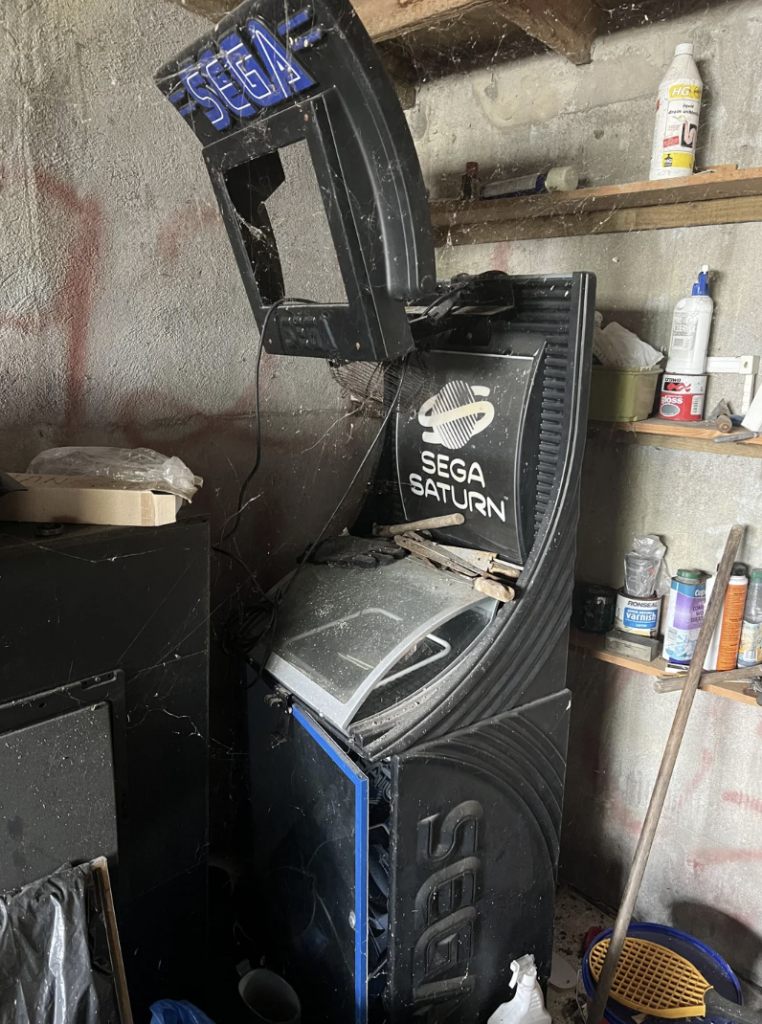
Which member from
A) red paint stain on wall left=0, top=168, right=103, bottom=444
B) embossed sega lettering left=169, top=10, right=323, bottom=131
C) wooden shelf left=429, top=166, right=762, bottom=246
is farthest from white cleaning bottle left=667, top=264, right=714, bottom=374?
red paint stain on wall left=0, top=168, right=103, bottom=444

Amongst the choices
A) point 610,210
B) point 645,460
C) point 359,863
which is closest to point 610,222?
point 610,210

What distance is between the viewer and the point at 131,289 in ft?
4.41

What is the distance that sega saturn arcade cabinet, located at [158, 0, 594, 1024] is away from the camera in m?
0.97

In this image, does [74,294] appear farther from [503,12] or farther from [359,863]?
[359,863]

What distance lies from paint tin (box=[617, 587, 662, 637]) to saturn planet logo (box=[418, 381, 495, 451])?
1.95 ft

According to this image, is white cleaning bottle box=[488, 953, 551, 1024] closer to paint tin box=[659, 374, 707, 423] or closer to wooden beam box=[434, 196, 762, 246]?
paint tin box=[659, 374, 707, 423]

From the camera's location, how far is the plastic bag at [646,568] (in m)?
1.56

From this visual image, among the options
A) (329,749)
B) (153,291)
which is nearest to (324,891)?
(329,749)

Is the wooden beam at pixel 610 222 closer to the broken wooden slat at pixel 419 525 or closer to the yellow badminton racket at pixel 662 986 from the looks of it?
the broken wooden slat at pixel 419 525

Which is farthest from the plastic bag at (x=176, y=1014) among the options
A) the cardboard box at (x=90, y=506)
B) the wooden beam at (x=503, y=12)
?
the wooden beam at (x=503, y=12)

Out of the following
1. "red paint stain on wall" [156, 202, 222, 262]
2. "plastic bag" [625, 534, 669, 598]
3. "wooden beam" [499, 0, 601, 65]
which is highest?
"wooden beam" [499, 0, 601, 65]

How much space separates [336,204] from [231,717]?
1.15 m

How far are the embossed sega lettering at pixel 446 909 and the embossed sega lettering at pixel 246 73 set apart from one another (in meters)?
1.10

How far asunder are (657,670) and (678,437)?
0.51 metres
